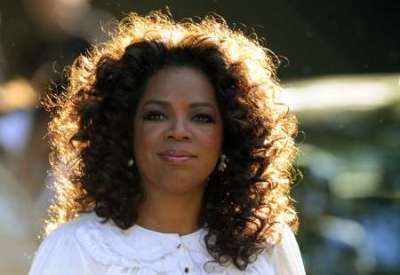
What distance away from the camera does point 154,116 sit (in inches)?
163

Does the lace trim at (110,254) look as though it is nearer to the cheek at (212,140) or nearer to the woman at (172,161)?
the woman at (172,161)

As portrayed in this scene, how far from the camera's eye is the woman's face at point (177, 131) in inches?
161

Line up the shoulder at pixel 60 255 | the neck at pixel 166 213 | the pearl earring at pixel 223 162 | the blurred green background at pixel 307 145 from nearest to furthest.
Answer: the shoulder at pixel 60 255 → the neck at pixel 166 213 → the pearl earring at pixel 223 162 → the blurred green background at pixel 307 145

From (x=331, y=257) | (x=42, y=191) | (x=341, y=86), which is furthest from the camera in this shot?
(x=341, y=86)

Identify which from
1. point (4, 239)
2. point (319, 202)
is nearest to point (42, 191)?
point (4, 239)

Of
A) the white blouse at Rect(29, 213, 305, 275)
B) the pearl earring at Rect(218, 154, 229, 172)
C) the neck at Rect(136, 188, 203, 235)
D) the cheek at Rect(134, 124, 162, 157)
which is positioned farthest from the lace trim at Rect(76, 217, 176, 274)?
the pearl earring at Rect(218, 154, 229, 172)

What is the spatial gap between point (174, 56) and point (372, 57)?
3550 millimetres

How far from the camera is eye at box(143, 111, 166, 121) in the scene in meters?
4.14

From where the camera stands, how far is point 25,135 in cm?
574

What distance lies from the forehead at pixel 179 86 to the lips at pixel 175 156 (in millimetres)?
152

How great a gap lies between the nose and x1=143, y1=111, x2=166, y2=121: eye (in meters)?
0.04

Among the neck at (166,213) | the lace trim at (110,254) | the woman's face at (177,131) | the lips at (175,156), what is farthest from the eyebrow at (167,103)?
the lace trim at (110,254)

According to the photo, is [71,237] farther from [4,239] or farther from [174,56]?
[4,239]

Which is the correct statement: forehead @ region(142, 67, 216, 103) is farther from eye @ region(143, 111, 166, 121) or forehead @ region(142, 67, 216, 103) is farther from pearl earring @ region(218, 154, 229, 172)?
pearl earring @ region(218, 154, 229, 172)
